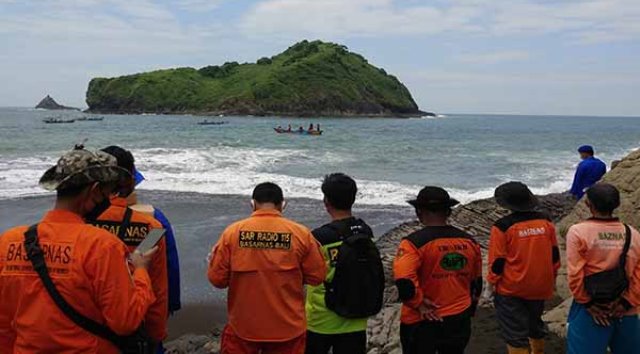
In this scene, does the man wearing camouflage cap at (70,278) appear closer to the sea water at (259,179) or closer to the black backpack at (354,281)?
the black backpack at (354,281)

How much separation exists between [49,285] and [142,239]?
730 millimetres

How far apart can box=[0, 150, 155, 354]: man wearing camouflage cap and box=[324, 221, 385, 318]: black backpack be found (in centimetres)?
146

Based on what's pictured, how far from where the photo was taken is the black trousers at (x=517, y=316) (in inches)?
175

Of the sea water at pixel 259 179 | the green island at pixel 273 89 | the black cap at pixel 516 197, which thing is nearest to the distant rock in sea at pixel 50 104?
the green island at pixel 273 89

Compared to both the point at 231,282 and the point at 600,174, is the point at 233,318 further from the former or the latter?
the point at 600,174

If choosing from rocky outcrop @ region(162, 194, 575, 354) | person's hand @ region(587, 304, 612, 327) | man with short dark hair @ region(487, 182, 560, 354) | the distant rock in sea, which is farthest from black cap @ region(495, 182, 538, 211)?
the distant rock in sea

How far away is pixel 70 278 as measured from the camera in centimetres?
225

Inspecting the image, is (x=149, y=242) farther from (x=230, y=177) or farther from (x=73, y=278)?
(x=230, y=177)

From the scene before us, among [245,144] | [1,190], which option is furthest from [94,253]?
[245,144]

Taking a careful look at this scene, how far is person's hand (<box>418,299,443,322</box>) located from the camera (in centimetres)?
373

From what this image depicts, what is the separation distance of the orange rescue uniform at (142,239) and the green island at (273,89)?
112m

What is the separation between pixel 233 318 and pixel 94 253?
1.32 meters

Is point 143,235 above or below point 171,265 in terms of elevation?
above

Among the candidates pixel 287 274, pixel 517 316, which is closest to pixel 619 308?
pixel 517 316
